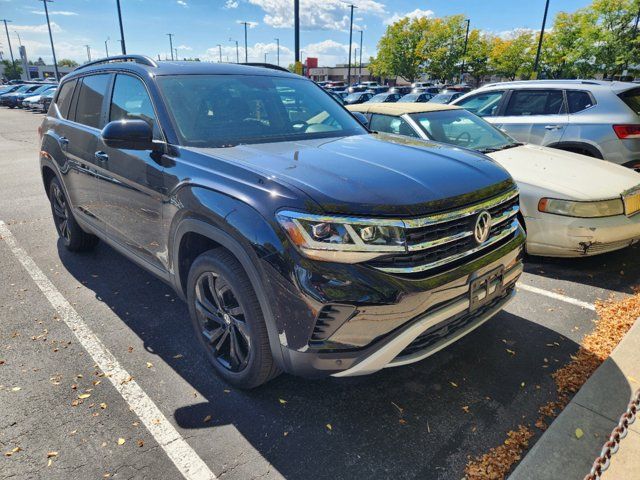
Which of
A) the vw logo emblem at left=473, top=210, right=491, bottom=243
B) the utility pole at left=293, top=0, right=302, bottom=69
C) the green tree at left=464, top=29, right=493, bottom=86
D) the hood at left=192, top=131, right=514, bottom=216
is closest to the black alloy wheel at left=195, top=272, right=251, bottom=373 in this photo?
the hood at left=192, top=131, right=514, bottom=216

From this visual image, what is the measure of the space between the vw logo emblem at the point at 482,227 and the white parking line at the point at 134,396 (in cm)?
181

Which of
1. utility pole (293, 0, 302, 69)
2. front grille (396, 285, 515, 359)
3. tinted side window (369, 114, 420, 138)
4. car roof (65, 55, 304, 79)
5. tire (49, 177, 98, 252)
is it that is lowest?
tire (49, 177, 98, 252)

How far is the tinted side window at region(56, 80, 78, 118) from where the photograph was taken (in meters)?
4.53

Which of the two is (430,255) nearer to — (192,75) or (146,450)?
(146,450)

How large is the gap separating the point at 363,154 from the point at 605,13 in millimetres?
40727

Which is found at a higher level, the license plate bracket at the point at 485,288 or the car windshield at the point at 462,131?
the car windshield at the point at 462,131

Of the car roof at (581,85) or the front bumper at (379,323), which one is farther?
the car roof at (581,85)

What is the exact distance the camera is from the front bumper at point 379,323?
2.03 metres

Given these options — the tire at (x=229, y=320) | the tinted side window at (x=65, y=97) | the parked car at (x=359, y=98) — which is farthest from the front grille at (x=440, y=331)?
the parked car at (x=359, y=98)

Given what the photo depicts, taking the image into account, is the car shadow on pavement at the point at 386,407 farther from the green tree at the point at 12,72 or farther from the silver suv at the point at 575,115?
the green tree at the point at 12,72

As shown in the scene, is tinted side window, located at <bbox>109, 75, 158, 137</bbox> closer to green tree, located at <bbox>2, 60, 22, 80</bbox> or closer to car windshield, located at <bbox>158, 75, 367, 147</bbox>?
car windshield, located at <bbox>158, 75, 367, 147</bbox>

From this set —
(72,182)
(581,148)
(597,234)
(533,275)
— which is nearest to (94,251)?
(72,182)

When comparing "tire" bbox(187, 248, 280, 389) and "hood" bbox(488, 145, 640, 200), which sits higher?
"hood" bbox(488, 145, 640, 200)

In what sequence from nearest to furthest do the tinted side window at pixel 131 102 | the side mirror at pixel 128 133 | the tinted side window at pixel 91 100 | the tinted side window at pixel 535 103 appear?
the side mirror at pixel 128 133, the tinted side window at pixel 131 102, the tinted side window at pixel 91 100, the tinted side window at pixel 535 103
